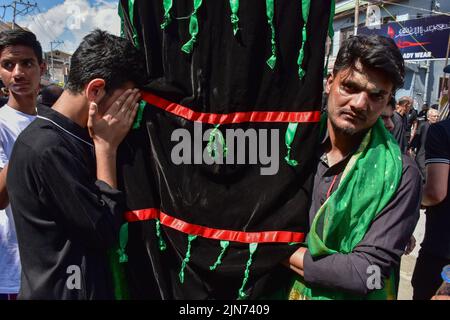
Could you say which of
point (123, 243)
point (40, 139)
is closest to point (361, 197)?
point (123, 243)

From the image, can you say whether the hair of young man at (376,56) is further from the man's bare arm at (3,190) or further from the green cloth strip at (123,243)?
the man's bare arm at (3,190)

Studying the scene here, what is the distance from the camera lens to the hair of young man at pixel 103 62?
129 centimetres

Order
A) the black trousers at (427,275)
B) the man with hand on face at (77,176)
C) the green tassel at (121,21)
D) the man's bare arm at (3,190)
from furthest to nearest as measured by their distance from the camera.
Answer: the black trousers at (427,275)
the man's bare arm at (3,190)
the green tassel at (121,21)
the man with hand on face at (77,176)

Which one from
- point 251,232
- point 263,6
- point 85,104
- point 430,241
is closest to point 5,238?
point 85,104

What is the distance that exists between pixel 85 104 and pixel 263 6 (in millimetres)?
713

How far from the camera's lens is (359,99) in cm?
132

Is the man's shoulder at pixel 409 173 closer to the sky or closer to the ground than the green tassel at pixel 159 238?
closer to the sky

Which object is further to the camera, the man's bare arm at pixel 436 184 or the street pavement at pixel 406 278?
the street pavement at pixel 406 278

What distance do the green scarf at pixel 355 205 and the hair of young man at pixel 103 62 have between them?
83cm

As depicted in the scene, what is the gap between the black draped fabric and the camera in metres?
1.33

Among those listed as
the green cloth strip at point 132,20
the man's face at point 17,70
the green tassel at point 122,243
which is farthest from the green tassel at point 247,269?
the man's face at point 17,70

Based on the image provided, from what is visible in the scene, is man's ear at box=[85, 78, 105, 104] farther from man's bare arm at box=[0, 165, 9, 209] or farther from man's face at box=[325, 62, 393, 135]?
man's face at box=[325, 62, 393, 135]

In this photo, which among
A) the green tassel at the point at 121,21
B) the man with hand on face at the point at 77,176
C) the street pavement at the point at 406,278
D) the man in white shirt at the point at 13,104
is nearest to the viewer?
the man with hand on face at the point at 77,176

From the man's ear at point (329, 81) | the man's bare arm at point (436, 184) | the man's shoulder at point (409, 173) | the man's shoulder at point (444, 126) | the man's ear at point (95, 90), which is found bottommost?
the man's bare arm at point (436, 184)
